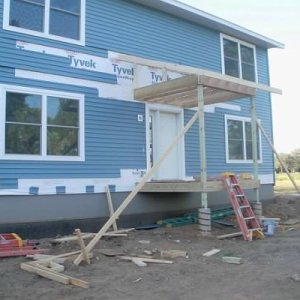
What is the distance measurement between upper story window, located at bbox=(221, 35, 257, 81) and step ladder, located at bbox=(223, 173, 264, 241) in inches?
213

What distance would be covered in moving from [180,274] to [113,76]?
21.3 feet

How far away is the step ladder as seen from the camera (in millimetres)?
10078

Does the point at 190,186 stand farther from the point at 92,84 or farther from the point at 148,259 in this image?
the point at 92,84

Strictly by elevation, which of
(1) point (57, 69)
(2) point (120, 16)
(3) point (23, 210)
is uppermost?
(2) point (120, 16)

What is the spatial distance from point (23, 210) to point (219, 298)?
18.6ft

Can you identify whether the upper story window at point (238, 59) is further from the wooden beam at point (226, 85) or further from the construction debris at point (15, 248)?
the construction debris at point (15, 248)

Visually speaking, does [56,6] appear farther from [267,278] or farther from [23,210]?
[267,278]

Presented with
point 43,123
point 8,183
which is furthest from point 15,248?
point 43,123

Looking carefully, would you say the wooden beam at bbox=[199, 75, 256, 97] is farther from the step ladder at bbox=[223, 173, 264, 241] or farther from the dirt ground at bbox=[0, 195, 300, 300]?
the dirt ground at bbox=[0, 195, 300, 300]

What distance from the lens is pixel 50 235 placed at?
1013 centimetres

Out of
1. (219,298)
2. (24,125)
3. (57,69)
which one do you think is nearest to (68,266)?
(219,298)

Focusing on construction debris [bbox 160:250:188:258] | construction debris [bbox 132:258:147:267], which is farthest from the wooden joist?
construction debris [bbox 160:250:188:258]

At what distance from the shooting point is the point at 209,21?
14.2 m

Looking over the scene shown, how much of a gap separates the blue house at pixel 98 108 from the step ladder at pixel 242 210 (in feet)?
2.87
